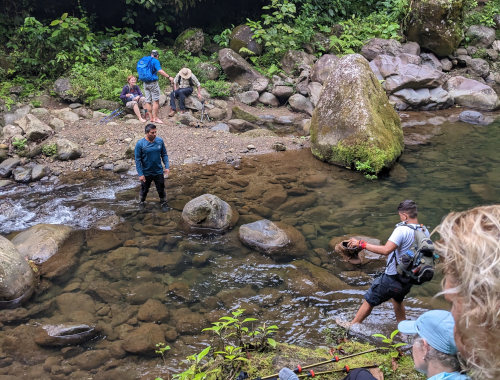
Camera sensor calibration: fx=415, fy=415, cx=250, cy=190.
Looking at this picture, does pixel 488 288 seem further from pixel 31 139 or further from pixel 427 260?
pixel 31 139

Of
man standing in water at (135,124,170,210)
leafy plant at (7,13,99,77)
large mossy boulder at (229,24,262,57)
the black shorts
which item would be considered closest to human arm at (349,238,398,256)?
the black shorts

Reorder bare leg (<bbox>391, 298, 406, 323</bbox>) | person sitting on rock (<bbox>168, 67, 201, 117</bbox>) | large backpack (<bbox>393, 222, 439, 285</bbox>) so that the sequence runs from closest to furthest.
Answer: large backpack (<bbox>393, 222, 439, 285</bbox>)
bare leg (<bbox>391, 298, 406, 323</bbox>)
person sitting on rock (<bbox>168, 67, 201, 117</bbox>)

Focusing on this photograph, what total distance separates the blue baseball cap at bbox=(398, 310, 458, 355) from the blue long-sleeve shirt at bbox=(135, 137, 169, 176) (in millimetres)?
7324

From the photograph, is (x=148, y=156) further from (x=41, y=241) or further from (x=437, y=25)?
(x=437, y=25)

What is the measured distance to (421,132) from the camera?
13.9 metres

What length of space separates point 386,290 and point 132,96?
37.3ft

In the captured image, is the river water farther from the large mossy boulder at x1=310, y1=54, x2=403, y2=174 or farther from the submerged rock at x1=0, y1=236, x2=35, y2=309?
the large mossy boulder at x1=310, y1=54, x2=403, y2=174

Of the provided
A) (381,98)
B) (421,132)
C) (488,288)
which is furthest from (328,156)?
(488,288)

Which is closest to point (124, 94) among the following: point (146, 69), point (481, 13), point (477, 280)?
point (146, 69)

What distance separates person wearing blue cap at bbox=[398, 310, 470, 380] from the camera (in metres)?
1.88

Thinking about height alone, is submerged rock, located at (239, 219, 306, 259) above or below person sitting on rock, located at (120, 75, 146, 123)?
below

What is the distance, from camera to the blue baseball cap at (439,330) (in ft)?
6.20

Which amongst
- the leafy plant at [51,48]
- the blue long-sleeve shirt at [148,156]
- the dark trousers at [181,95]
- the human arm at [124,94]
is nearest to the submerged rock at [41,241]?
the blue long-sleeve shirt at [148,156]

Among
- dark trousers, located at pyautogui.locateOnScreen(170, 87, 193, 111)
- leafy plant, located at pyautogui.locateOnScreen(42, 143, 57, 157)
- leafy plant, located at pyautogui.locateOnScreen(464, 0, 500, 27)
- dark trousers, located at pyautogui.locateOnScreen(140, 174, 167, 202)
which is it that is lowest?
dark trousers, located at pyautogui.locateOnScreen(140, 174, 167, 202)
